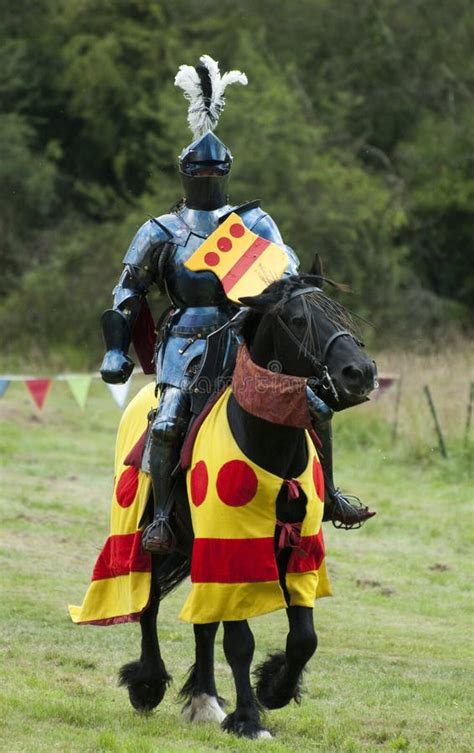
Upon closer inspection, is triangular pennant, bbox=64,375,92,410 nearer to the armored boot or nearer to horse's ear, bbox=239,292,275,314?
the armored boot

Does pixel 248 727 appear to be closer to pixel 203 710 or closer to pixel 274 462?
pixel 203 710

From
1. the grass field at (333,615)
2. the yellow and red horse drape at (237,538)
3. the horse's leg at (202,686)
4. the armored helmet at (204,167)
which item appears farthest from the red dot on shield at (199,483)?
the armored helmet at (204,167)

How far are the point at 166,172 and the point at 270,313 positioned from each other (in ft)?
100

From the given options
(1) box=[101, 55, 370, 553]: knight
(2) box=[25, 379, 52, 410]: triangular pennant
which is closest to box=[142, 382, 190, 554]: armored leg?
(1) box=[101, 55, 370, 553]: knight

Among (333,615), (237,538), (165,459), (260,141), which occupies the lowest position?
(260,141)

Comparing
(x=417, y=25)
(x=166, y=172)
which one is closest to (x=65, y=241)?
(x=166, y=172)

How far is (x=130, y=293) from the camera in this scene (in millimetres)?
7355

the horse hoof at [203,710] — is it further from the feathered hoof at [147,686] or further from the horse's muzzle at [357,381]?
the horse's muzzle at [357,381]

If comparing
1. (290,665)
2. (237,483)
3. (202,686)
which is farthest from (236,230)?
(202,686)

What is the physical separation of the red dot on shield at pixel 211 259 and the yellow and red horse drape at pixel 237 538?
0.68m

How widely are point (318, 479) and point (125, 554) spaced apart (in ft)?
3.81

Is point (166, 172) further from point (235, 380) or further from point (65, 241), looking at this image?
point (235, 380)

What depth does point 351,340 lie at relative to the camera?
6.10m

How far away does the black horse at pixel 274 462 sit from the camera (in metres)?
6.10
